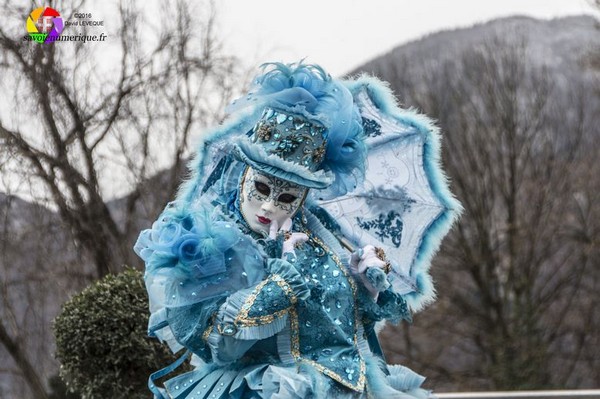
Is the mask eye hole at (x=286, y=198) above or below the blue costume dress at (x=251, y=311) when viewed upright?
above

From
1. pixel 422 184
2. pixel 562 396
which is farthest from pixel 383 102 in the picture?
pixel 562 396

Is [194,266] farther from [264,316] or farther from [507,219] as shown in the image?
[507,219]

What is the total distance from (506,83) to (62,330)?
11377mm

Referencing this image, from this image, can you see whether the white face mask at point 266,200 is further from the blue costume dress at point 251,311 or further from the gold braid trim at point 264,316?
the gold braid trim at point 264,316

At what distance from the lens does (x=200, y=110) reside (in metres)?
11.0

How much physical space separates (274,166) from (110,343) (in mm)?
3361

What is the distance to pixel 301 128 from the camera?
3.93m

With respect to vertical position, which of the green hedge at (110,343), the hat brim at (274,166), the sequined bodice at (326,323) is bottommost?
the green hedge at (110,343)

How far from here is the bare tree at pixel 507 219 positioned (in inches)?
646

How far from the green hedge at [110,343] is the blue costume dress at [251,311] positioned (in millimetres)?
2873

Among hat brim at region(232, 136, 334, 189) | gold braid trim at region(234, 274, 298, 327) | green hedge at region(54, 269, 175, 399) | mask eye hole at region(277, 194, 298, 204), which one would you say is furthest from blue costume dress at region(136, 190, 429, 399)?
green hedge at region(54, 269, 175, 399)

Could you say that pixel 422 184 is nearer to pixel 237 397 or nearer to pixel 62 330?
pixel 237 397

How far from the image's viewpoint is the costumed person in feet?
12.2

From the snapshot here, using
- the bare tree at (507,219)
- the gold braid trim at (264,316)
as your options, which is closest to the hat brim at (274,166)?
the gold braid trim at (264,316)
